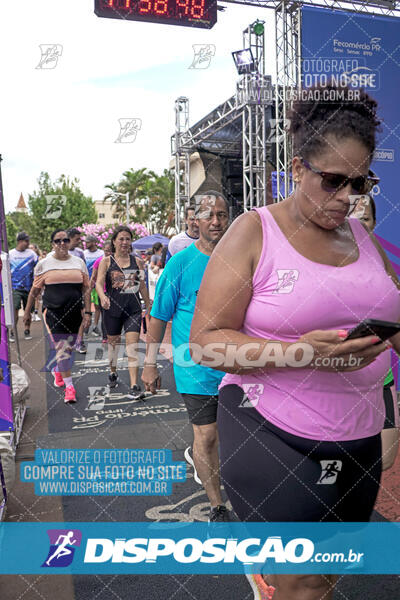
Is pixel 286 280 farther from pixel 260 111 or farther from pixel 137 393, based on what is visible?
pixel 260 111

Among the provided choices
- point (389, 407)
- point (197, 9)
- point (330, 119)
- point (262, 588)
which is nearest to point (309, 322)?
point (330, 119)

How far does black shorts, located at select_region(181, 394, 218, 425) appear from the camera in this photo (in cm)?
323

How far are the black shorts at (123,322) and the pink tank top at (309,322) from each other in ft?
17.1

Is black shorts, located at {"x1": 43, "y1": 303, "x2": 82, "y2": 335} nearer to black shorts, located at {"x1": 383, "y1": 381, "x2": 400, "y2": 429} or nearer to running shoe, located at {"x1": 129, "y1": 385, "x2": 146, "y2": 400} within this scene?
running shoe, located at {"x1": 129, "y1": 385, "x2": 146, "y2": 400}

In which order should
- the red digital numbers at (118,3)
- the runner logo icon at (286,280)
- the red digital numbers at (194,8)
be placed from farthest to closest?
the red digital numbers at (194,8) < the red digital numbers at (118,3) < the runner logo icon at (286,280)

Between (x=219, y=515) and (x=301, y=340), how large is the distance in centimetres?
210

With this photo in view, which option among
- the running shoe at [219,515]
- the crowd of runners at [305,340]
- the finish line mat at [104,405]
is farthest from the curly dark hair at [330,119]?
the finish line mat at [104,405]

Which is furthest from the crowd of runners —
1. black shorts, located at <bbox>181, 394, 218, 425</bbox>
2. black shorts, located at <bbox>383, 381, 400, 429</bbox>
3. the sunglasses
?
the sunglasses

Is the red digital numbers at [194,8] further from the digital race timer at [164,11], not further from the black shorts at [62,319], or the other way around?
the black shorts at [62,319]

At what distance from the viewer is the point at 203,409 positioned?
324cm

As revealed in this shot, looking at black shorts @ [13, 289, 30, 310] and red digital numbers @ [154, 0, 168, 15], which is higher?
red digital numbers @ [154, 0, 168, 15]

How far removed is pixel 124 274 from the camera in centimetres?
672

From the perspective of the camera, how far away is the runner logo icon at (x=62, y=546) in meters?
2.88

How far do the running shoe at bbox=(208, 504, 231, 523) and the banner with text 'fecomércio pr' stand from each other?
2885mm
